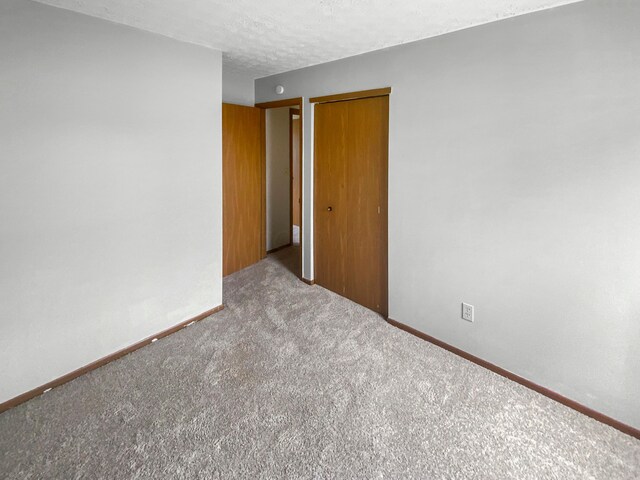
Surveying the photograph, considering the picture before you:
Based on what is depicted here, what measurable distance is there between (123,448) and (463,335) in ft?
7.17

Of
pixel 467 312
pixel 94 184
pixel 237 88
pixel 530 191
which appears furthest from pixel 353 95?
pixel 94 184

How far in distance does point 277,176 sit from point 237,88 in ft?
4.50

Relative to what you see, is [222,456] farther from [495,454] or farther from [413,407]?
[495,454]

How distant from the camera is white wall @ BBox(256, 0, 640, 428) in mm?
1774

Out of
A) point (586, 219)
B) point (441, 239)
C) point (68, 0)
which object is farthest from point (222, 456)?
point (68, 0)

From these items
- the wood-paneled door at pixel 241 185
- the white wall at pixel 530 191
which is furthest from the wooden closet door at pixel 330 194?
the wood-paneled door at pixel 241 185

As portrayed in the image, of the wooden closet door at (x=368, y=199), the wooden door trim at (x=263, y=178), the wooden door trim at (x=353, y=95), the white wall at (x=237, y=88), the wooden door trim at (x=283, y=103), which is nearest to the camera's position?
the wooden door trim at (x=353, y=95)

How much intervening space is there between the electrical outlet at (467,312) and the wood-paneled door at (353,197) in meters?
0.79

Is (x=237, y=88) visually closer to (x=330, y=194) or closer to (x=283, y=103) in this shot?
(x=283, y=103)

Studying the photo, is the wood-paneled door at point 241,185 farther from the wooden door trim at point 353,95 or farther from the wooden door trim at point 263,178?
the wooden door trim at point 353,95

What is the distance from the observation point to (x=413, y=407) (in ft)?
6.57

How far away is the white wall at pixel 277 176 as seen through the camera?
489cm

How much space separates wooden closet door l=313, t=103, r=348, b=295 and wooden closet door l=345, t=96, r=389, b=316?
83 mm

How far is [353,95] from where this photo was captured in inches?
123
